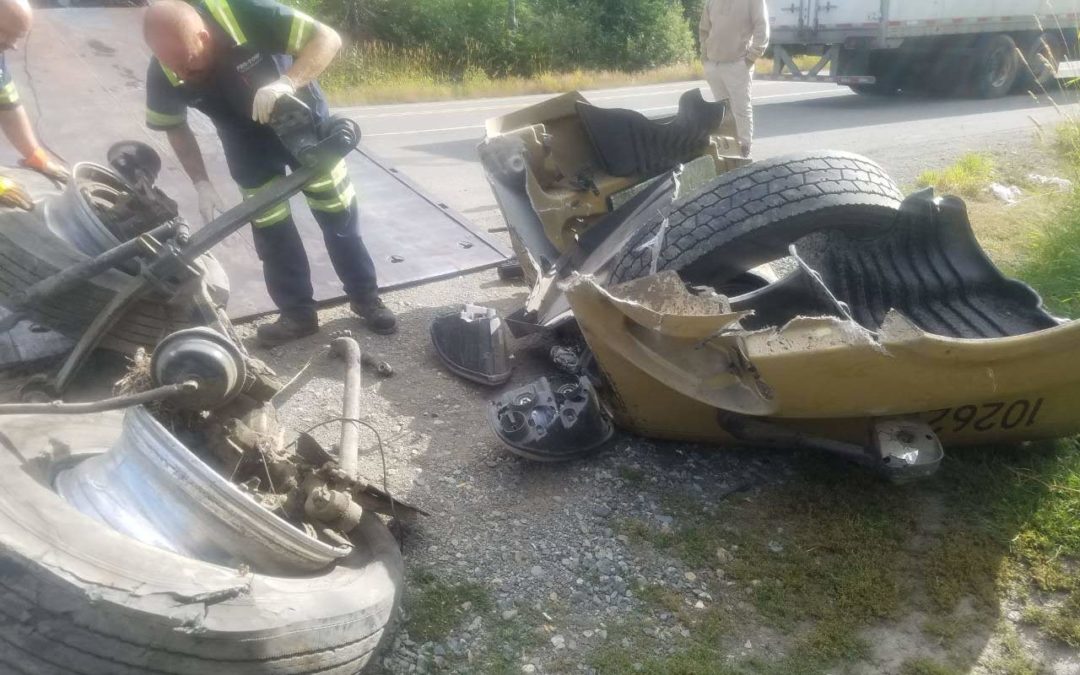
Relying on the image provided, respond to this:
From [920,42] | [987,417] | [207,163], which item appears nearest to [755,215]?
[987,417]

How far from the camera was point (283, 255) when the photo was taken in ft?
12.0

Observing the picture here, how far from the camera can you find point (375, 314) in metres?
3.78

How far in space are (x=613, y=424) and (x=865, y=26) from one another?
10.7 m

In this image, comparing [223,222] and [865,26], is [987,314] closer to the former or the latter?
[223,222]

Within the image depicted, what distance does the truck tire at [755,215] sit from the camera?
2543 millimetres

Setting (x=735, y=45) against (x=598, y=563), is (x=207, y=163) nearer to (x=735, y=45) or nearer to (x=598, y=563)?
(x=598, y=563)

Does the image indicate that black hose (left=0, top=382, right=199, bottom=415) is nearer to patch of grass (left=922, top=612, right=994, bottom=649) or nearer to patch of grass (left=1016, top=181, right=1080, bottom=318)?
patch of grass (left=922, top=612, right=994, bottom=649)

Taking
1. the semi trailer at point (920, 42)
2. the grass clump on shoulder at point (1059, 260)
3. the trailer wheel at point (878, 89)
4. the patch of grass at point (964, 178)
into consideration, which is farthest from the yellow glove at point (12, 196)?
the trailer wheel at point (878, 89)

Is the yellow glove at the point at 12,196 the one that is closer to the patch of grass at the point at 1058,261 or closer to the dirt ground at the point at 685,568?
the dirt ground at the point at 685,568

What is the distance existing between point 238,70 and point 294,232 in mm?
734

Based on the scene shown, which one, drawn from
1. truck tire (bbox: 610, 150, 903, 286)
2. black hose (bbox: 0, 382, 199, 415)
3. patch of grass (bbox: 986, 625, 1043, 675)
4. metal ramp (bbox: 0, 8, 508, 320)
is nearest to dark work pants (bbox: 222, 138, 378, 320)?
metal ramp (bbox: 0, 8, 508, 320)

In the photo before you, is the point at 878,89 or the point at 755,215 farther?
the point at 878,89

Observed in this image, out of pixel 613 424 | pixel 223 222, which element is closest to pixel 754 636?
pixel 613 424

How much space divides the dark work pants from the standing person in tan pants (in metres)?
4.11
